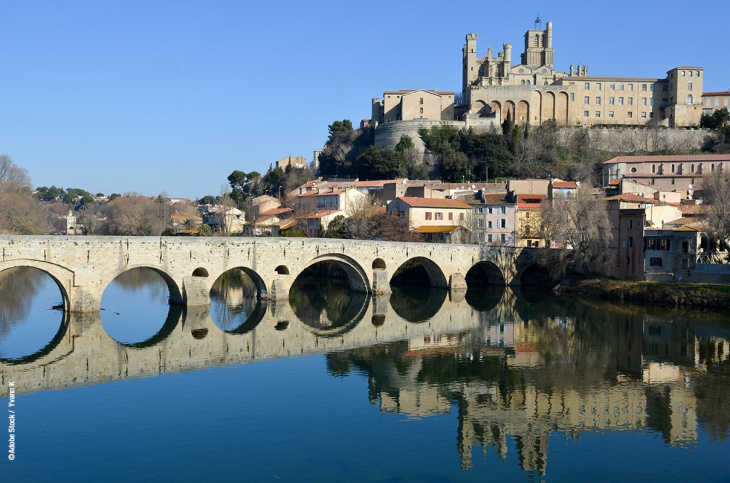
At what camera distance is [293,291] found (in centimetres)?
4472

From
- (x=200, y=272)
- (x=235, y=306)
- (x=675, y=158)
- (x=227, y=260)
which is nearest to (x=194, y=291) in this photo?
(x=200, y=272)

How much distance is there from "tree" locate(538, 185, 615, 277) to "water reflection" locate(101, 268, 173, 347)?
78.8 feet

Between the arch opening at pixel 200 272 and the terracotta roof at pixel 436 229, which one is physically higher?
the terracotta roof at pixel 436 229

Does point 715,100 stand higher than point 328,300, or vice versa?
point 715,100

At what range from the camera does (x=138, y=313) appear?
3462cm

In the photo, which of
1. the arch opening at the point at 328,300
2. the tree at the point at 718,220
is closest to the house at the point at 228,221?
the arch opening at the point at 328,300

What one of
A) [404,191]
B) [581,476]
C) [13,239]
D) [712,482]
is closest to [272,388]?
[581,476]

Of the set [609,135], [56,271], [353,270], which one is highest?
[609,135]

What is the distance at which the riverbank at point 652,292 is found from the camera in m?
36.9

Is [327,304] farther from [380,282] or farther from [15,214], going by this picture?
[15,214]

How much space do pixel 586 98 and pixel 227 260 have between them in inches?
2331

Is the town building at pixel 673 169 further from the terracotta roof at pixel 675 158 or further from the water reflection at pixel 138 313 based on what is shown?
the water reflection at pixel 138 313

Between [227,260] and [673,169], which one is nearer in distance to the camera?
[227,260]

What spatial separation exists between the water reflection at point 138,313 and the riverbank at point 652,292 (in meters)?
24.0
